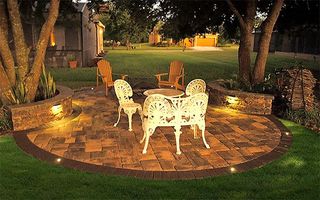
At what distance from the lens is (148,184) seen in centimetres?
418

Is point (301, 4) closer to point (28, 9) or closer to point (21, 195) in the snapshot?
point (28, 9)

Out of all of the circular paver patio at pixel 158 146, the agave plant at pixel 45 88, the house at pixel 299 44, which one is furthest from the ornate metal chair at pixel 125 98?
the house at pixel 299 44

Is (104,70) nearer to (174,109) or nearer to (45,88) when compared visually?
(45,88)

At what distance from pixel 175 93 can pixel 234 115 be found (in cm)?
184

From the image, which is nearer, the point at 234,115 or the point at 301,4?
the point at 234,115

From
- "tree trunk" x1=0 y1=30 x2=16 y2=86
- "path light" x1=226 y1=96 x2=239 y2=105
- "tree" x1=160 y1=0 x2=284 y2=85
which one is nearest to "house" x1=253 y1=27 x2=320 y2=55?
"tree" x1=160 y1=0 x2=284 y2=85

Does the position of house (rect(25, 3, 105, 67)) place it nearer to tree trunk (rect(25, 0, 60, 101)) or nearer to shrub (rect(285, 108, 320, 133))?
tree trunk (rect(25, 0, 60, 101))

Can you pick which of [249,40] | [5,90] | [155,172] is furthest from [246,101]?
[5,90]

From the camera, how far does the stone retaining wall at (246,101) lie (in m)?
7.89

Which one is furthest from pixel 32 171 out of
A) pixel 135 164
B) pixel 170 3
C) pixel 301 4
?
pixel 301 4

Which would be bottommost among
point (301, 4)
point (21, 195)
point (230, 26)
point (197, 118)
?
point (21, 195)

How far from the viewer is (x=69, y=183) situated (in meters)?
4.13

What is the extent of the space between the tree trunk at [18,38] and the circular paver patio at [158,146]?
1.68 meters

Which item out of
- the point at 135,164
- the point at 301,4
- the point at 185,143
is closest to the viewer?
the point at 135,164
